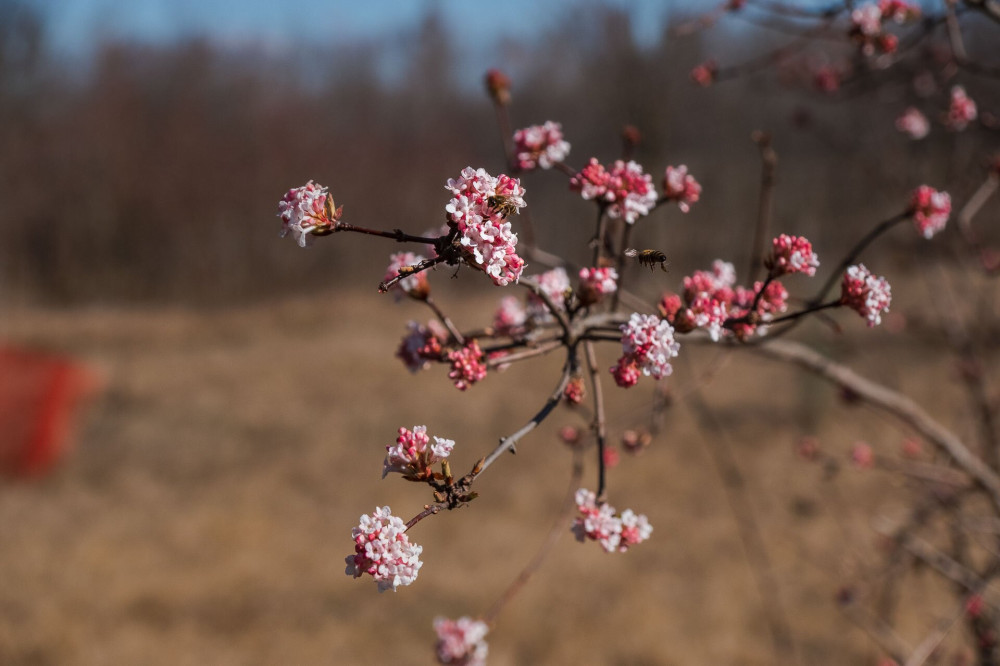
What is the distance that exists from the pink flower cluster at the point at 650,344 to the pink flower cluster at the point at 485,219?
22 cm

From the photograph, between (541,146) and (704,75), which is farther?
(704,75)

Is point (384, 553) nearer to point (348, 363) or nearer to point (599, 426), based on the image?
point (599, 426)

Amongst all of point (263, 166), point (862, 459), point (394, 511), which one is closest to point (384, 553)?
point (862, 459)

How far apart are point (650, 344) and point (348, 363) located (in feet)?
34.6

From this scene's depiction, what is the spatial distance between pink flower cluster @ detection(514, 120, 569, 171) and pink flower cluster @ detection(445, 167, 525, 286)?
0.45 metres

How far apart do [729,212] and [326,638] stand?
1252cm

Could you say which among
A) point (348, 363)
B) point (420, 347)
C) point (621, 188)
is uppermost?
point (621, 188)

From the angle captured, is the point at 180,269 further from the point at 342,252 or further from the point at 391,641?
the point at 391,641

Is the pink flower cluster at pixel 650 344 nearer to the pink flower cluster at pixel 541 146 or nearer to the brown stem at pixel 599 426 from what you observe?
the brown stem at pixel 599 426

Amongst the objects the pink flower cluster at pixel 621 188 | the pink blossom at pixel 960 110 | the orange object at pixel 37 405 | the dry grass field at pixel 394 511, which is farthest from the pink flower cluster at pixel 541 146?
the orange object at pixel 37 405

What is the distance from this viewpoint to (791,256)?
42.2 inches

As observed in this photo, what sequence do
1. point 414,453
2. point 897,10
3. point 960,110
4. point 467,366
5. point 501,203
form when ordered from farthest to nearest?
1. point 960,110
2. point 897,10
3. point 467,366
4. point 414,453
5. point 501,203

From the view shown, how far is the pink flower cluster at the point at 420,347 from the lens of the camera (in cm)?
121

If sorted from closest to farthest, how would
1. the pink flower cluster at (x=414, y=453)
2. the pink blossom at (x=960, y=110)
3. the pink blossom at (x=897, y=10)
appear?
1. the pink flower cluster at (x=414, y=453)
2. the pink blossom at (x=897, y=10)
3. the pink blossom at (x=960, y=110)
